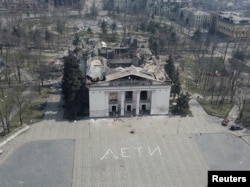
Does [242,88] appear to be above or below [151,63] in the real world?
below

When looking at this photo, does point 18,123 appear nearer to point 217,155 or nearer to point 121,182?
point 121,182

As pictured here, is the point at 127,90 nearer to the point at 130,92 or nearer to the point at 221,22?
the point at 130,92

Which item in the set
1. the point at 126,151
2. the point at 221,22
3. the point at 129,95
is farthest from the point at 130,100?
the point at 221,22

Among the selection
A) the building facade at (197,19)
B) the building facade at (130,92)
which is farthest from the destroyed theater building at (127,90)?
the building facade at (197,19)

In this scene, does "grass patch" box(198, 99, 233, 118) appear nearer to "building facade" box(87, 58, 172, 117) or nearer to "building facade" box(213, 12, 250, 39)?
"building facade" box(87, 58, 172, 117)

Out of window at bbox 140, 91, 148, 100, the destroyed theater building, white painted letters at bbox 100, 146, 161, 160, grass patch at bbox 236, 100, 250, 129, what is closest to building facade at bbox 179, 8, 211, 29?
grass patch at bbox 236, 100, 250, 129

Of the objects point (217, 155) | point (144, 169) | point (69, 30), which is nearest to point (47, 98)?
point (144, 169)

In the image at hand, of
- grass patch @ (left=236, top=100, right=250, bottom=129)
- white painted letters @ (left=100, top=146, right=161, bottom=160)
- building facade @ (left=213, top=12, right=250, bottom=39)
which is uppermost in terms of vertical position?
building facade @ (left=213, top=12, right=250, bottom=39)
